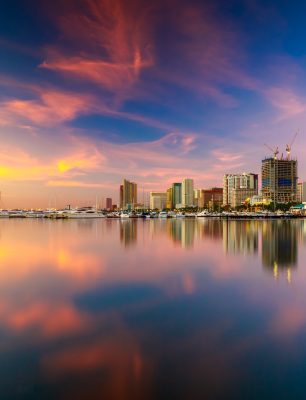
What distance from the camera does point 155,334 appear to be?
12000mm

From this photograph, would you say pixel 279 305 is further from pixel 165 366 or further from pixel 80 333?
pixel 80 333

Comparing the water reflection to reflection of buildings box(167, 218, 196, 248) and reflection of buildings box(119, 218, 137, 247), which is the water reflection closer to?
reflection of buildings box(119, 218, 137, 247)

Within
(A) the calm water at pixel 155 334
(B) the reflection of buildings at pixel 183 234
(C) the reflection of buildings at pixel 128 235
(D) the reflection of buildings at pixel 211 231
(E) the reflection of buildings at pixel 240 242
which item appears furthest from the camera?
(D) the reflection of buildings at pixel 211 231

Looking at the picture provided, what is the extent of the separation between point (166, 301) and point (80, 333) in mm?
5744

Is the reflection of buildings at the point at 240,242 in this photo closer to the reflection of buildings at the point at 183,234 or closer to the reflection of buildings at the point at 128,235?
the reflection of buildings at the point at 183,234

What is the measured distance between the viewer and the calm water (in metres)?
8.49

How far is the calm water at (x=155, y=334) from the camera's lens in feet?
27.9

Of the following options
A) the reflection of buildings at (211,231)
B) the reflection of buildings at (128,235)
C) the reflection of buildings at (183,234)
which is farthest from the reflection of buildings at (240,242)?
the reflection of buildings at (128,235)

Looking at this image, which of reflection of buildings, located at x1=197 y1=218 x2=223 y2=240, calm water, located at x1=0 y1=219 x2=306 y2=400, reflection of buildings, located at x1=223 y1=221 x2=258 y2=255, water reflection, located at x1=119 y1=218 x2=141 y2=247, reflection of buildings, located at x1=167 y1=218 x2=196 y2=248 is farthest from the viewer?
reflection of buildings, located at x1=197 y1=218 x2=223 y2=240

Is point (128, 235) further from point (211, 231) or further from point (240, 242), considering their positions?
point (240, 242)

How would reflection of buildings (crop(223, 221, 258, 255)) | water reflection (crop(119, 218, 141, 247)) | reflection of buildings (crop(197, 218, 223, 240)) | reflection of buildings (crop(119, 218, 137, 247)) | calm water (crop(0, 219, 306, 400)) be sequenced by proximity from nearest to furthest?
calm water (crop(0, 219, 306, 400)) → reflection of buildings (crop(223, 221, 258, 255)) → water reflection (crop(119, 218, 141, 247)) → reflection of buildings (crop(119, 218, 137, 247)) → reflection of buildings (crop(197, 218, 223, 240))

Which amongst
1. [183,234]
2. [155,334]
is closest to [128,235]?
[183,234]

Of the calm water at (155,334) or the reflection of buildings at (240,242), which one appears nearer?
the calm water at (155,334)

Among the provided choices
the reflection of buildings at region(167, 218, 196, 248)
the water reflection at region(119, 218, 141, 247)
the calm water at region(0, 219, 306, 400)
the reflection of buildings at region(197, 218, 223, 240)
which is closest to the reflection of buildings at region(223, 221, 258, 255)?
the reflection of buildings at region(197, 218, 223, 240)
